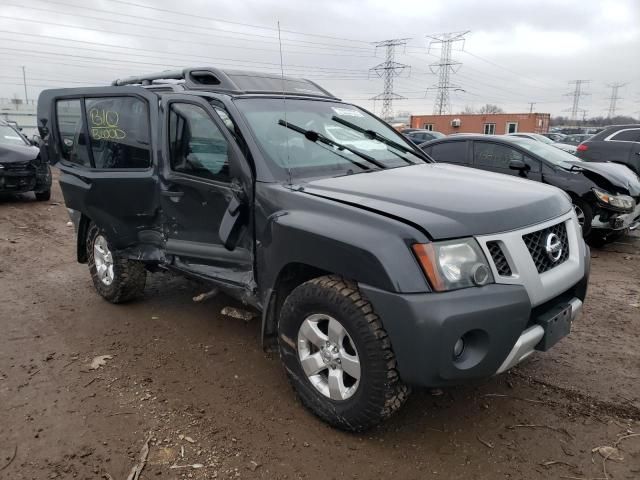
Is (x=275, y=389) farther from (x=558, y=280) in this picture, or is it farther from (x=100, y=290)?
(x=100, y=290)

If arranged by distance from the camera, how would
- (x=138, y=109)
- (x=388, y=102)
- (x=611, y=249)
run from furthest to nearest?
(x=388, y=102)
(x=611, y=249)
(x=138, y=109)

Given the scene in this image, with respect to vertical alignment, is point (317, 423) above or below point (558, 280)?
below

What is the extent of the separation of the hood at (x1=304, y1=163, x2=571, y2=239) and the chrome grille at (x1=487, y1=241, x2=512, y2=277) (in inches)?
2.9

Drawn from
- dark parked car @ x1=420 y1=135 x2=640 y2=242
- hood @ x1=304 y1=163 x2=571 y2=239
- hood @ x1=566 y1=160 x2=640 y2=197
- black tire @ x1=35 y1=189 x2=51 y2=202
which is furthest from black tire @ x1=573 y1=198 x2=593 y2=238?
black tire @ x1=35 y1=189 x2=51 y2=202

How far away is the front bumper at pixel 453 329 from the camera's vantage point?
2232 mm

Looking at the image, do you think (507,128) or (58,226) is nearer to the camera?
(58,226)

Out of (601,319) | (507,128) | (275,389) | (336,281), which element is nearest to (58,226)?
(275,389)

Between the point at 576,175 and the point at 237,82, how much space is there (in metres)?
5.09

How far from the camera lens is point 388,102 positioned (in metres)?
55.2

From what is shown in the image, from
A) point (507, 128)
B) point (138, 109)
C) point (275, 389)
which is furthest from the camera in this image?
point (507, 128)

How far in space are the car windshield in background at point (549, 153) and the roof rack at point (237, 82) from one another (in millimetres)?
4181

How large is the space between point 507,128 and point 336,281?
38.4 m

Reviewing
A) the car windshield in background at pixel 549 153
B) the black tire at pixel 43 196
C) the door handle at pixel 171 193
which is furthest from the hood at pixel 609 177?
the black tire at pixel 43 196

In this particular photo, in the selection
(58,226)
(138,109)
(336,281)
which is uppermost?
(138,109)
